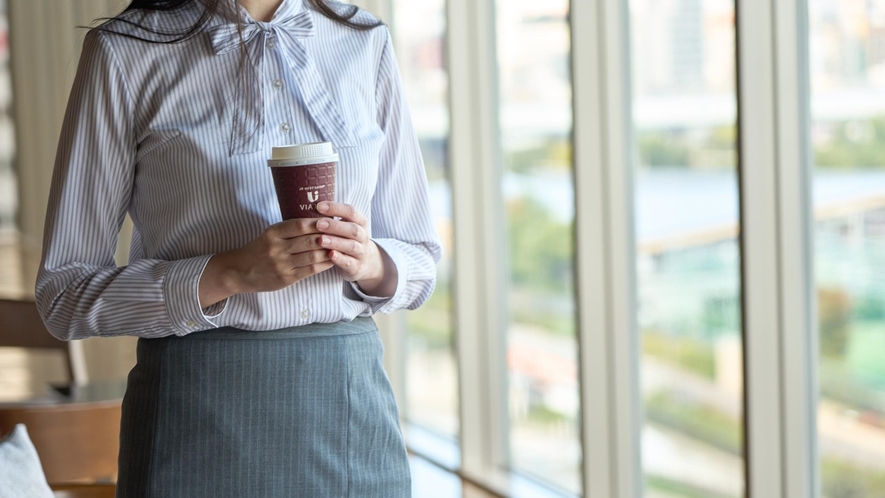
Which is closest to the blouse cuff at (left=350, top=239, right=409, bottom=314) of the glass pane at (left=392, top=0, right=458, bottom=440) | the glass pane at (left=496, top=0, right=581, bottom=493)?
the glass pane at (left=496, top=0, right=581, bottom=493)

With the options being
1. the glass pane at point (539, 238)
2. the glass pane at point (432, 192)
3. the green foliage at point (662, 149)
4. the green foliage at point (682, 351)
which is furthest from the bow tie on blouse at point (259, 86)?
the glass pane at point (432, 192)

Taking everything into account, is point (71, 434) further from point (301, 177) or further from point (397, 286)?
point (301, 177)

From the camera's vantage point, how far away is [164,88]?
1.10 metres

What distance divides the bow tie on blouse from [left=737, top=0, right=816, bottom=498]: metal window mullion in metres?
1.27

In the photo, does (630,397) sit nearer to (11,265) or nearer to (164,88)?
(164,88)

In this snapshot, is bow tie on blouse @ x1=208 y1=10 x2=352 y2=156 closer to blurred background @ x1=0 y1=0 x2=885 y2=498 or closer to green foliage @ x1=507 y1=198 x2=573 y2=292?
blurred background @ x1=0 y1=0 x2=885 y2=498

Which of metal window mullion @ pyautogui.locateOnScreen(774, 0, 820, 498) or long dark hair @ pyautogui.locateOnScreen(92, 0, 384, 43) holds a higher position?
long dark hair @ pyautogui.locateOnScreen(92, 0, 384, 43)

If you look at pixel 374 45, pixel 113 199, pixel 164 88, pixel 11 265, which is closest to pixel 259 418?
pixel 113 199

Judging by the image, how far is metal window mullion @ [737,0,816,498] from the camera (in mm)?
2059

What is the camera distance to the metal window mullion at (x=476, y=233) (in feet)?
11.2

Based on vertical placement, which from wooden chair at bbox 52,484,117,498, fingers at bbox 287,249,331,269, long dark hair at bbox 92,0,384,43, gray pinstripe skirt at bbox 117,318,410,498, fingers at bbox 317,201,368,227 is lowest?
wooden chair at bbox 52,484,117,498

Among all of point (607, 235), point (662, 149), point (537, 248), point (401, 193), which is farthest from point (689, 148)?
point (401, 193)

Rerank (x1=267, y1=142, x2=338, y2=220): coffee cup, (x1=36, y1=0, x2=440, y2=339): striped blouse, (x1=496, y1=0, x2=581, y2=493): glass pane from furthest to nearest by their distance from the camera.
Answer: (x1=496, y1=0, x2=581, y2=493): glass pane < (x1=36, y1=0, x2=440, y2=339): striped blouse < (x1=267, y1=142, x2=338, y2=220): coffee cup

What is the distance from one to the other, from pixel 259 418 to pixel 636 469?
1906 millimetres
